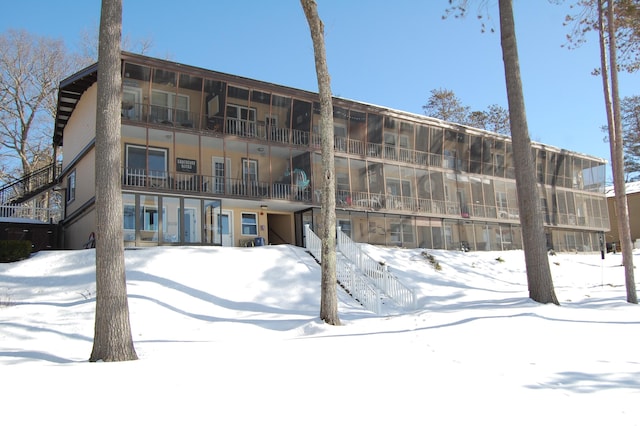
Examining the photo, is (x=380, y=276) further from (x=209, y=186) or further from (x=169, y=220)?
(x=209, y=186)

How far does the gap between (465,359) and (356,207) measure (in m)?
18.5

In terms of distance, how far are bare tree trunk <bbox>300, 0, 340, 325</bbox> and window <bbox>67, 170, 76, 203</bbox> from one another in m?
16.2

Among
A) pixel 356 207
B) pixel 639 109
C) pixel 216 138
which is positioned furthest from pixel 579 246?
pixel 216 138

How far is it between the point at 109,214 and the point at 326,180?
16.9 ft

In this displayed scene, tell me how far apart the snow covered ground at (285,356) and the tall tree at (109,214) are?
1.75 feet

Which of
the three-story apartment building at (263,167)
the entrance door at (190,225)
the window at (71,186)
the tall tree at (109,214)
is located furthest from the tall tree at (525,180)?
the window at (71,186)

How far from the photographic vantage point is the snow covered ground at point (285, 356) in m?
4.17

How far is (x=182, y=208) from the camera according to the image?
66.0 feet

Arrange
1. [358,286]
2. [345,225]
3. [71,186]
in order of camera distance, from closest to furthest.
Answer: [358,286], [71,186], [345,225]

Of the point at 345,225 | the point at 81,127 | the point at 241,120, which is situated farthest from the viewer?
the point at 345,225

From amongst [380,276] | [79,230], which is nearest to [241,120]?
[79,230]

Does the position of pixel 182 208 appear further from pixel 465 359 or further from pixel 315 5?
pixel 465 359

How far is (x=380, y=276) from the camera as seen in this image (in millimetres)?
15922

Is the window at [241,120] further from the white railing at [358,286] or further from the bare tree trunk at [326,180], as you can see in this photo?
the bare tree trunk at [326,180]
